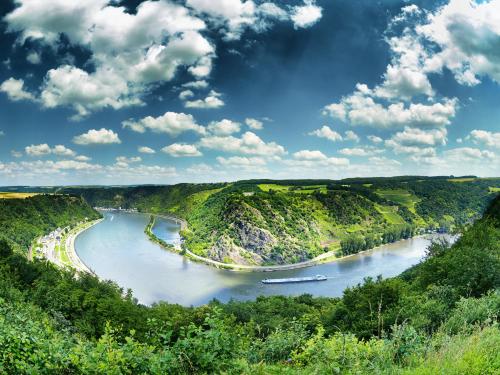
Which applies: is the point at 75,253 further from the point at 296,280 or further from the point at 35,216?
the point at 296,280

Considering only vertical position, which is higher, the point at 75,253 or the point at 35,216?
the point at 35,216

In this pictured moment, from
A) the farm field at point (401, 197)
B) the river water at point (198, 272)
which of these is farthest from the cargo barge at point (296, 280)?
the farm field at point (401, 197)

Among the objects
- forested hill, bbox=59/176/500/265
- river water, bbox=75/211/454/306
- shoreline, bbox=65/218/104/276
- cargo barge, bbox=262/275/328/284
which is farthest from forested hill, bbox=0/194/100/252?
cargo barge, bbox=262/275/328/284

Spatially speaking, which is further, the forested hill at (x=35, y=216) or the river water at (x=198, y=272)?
the forested hill at (x=35, y=216)

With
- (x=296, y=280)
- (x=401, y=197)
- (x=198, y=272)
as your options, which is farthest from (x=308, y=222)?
(x=401, y=197)

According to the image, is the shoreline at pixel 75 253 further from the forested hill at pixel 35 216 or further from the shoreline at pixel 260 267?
the shoreline at pixel 260 267

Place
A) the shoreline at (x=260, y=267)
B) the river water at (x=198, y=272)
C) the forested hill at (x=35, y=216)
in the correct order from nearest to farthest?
1. the river water at (x=198, y=272)
2. the shoreline at (x=260, y=267)
3. the forested hill at (x=35, y=216)
